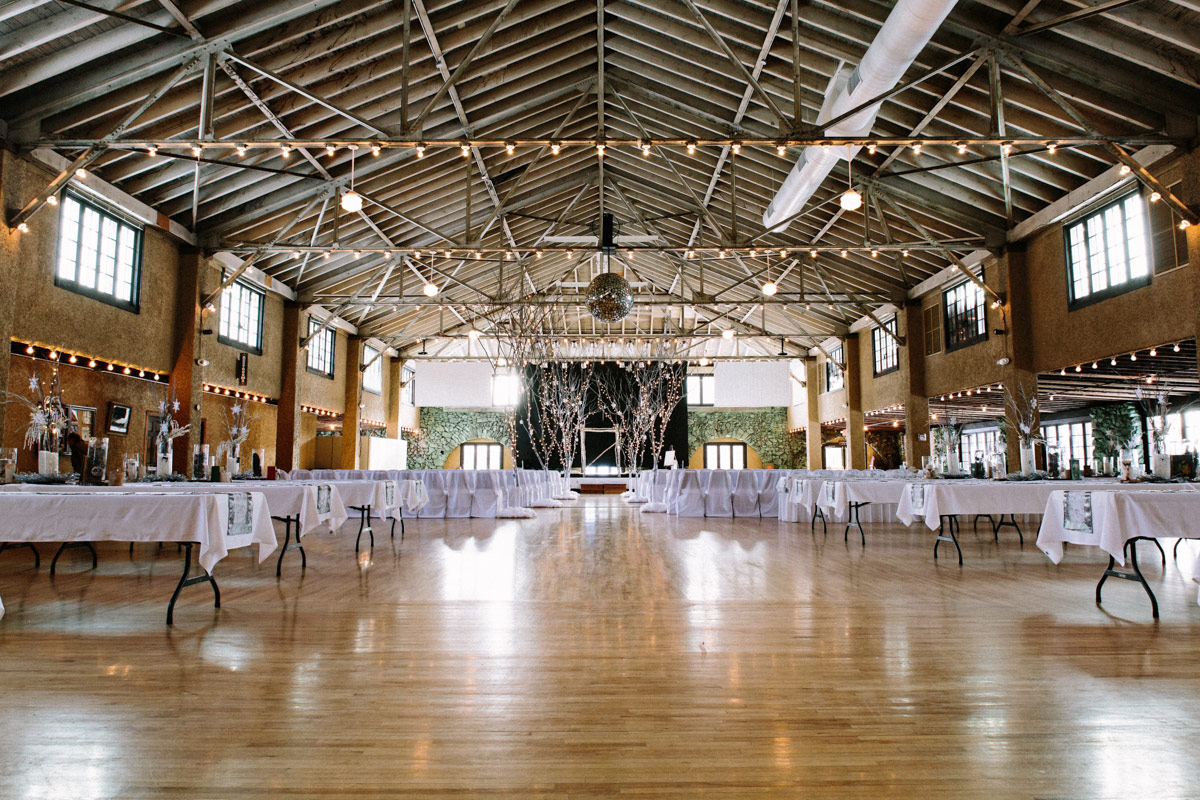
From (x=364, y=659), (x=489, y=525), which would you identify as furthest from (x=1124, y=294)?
(x=364, y=659)

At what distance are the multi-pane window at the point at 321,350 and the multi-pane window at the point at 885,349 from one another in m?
12.5

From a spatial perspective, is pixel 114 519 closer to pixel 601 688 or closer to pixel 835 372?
pixel 601 688

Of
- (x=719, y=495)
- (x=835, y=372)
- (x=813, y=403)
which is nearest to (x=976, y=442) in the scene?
(x=813, y=403)

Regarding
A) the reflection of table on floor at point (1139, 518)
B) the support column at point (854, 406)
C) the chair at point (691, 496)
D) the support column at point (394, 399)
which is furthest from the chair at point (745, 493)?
the support column at point (394, 399)

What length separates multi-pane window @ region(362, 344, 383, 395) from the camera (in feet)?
60.0

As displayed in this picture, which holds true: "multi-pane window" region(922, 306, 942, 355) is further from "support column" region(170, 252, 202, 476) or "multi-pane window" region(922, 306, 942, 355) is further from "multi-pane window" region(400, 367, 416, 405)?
"multi-pane window" region(400, 367, 416, 405)

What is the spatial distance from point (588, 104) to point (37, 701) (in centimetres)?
1018

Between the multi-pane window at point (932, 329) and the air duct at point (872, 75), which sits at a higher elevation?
the air duct at point (872, 75)

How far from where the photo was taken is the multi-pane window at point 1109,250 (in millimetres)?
8195

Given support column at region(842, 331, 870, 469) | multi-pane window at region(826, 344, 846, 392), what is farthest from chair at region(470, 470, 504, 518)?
multi-pane window at region(826, 344, 846, 392)

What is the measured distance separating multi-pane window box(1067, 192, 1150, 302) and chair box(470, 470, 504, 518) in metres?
8.55

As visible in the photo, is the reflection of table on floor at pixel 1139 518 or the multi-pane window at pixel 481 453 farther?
the multi-pane window at pixel 481 453

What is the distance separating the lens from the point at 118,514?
3357 millimetres

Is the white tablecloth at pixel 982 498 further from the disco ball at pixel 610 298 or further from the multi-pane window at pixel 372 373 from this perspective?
the multi-pane window at pixel 372 373
